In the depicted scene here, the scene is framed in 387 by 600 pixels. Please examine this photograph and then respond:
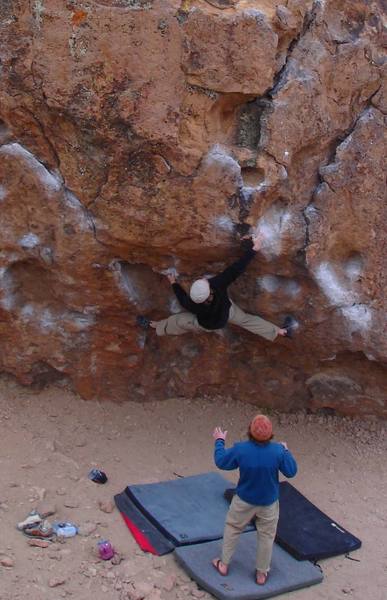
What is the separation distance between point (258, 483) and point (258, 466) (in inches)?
3.8

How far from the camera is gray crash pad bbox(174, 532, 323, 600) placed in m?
3.79

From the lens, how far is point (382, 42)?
15.0 ft

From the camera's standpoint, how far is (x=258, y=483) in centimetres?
A: 375

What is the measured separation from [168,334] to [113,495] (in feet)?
3.71

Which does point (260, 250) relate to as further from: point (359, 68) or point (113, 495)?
point (113, 495)

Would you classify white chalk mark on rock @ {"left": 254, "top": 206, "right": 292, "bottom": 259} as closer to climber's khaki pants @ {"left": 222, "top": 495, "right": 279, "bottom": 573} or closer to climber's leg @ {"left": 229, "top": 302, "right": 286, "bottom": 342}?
climber's leg @ {"left": 229, "top": 302, "right": 286, "bottom": 342}

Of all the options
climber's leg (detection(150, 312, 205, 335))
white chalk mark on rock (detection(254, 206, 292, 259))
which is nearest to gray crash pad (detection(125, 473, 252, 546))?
climber's leg (detection(150, 312, 205, 335))

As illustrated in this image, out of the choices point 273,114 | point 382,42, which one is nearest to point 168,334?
point 273,114

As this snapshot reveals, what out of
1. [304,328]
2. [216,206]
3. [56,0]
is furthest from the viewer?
[304,328]

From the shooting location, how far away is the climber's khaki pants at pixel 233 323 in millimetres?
4680

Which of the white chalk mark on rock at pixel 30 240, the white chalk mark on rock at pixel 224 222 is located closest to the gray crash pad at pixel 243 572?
the white chalk mark on rock at pixel 224 222

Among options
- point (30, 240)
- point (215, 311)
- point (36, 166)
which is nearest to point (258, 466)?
point (215, 311)

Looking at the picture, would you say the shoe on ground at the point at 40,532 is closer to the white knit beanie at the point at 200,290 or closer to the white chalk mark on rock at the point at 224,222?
the white knit beanie at the point at 200,290

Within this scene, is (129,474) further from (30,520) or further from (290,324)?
(290,324)
